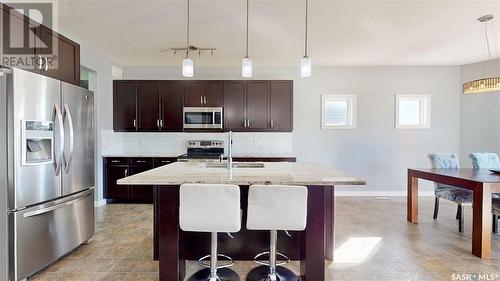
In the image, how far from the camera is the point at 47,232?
241cm

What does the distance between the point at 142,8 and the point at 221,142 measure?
9.02 feet

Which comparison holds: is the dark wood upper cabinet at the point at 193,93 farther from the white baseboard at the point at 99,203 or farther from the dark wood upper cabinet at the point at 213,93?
the white baseboard at the point at 99,203

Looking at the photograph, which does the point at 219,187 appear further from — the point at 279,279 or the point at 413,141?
the point at 413,141

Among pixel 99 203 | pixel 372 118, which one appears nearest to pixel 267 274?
pixel 99 203

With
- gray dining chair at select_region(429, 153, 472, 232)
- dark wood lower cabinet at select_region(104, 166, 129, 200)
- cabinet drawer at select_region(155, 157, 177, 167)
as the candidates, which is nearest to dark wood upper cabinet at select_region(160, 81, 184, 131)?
cabinet drawer at select_region(155, 157, 177, 167)

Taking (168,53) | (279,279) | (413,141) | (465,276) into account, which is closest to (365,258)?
(465,276)

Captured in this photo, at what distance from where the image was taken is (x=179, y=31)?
3627 millimetres

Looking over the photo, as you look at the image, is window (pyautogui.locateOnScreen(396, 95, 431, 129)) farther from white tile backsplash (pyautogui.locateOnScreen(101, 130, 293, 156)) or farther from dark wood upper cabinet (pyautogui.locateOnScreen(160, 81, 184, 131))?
dark wood upper cabinet (pyautogui.locateOnScreen(160, 81, 184, 131))

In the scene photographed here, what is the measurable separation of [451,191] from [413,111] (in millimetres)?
2400

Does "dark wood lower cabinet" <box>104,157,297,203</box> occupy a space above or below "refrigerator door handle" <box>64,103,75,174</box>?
below

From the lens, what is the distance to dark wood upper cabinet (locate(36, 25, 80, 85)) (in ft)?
8.58

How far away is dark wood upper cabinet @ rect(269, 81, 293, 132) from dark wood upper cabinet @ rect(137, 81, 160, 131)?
2.08m

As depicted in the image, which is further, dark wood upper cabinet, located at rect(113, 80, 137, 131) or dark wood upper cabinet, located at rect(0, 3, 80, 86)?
dark wood upper cabinet, located at rect(113, 80, 137, 131)

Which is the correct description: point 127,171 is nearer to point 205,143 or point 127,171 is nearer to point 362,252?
point 205,143
